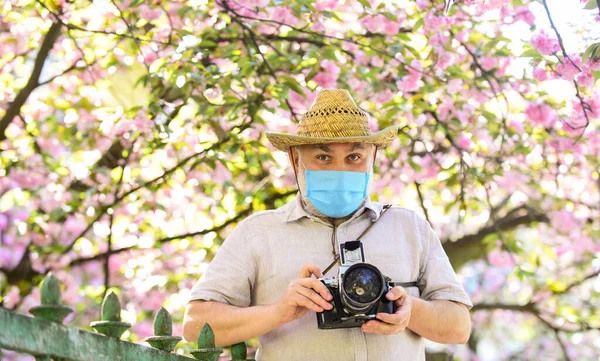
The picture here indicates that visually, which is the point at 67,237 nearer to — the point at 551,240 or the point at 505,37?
the point at 505,37

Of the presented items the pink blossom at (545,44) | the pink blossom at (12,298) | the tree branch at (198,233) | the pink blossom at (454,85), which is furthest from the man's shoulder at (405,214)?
the pink blossom at (12,298)

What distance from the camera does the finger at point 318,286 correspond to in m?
2.17

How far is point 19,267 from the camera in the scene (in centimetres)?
580

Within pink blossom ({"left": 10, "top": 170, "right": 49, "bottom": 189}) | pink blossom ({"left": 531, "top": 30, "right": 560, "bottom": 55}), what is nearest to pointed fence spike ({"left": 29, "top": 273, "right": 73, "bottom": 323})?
pink blossom ({"left": 531, "top": 30, "right": 560, "bottom": 55})

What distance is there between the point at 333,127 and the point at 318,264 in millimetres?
397

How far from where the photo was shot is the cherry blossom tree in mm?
4664

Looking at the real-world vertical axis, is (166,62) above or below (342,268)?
above

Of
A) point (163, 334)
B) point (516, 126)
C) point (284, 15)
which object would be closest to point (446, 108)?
point (516, 126)

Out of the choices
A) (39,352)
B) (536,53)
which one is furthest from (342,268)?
(536,53)

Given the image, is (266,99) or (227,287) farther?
(266,99)

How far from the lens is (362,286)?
2100mm

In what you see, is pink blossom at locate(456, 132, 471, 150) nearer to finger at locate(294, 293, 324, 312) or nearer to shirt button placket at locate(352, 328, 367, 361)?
shirt button placket at locate(352, 328, 367, 361)

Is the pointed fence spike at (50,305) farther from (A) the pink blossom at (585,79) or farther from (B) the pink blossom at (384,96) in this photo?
(B) the pink blossom at (384,96)

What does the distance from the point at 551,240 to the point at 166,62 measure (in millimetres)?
4283
